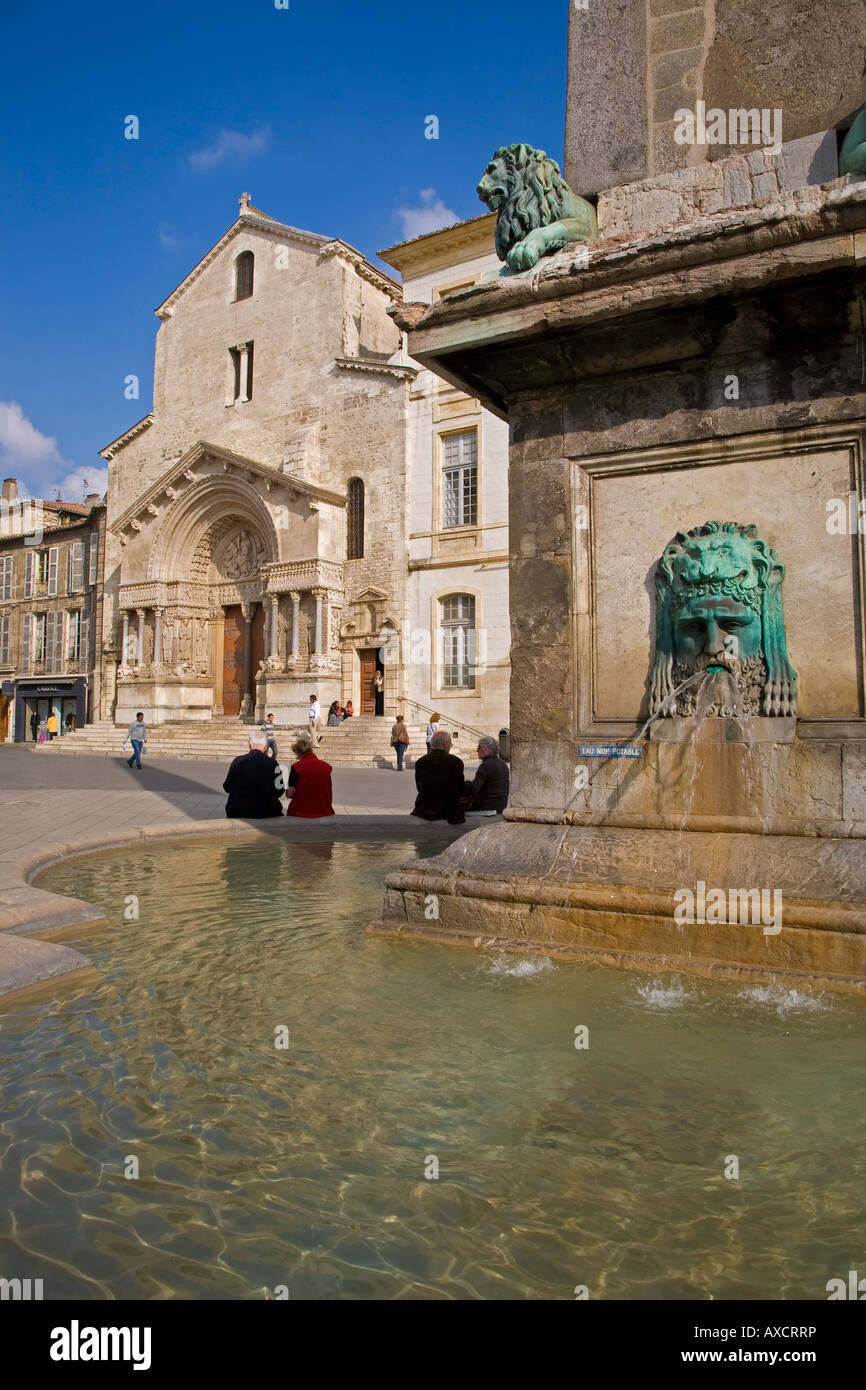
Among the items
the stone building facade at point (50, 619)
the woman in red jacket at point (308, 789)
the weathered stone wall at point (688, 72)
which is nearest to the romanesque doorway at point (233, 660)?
the stone building facade at point (50, 619)

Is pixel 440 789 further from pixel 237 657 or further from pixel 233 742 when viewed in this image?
pixel 237 657

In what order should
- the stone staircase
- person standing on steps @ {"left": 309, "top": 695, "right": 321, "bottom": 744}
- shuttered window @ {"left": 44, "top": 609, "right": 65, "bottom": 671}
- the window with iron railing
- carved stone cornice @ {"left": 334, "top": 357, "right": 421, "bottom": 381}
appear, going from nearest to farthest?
the stone staircase
person standing on steps @ {"left": 309, "top": 695, "right": 321, "bottom": 744}
the window with iron railing
carved stone cornice @ {"left": 334, "top": 357, "right": 421, "bottom": 381}
shuttered window @ {"left": 44, "top": 609, "right": 65, "bottom": 671}

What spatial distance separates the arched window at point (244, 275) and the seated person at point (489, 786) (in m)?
29.8

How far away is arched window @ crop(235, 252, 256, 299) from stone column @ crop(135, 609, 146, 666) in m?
12.2

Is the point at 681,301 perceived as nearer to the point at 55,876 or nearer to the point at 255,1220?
the point at 255,1220

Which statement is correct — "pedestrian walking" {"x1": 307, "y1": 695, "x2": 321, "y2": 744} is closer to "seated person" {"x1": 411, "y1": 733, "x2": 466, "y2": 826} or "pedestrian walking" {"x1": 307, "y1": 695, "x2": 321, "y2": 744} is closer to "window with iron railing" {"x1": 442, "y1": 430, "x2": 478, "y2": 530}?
"window with iron railing" {"x1": 442, "y1": 430, "x2": 478, "y2": 530}

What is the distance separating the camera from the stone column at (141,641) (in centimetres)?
3384

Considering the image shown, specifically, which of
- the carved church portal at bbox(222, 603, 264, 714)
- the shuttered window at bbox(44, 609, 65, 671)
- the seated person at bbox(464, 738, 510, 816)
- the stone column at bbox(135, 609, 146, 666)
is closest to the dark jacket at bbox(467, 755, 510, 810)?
the seated person at bbox(464, 738, 510, 816)

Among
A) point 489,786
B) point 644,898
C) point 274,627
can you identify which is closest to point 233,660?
point 274,627

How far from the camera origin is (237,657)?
34000 millimetres

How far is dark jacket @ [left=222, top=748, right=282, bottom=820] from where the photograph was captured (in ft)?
30.8

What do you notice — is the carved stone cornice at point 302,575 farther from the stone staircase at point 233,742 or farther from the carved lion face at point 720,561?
the carved lion face at point 720,561

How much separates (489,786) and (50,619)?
3745cm

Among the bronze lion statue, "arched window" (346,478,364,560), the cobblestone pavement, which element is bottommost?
the cobblestone pavement
